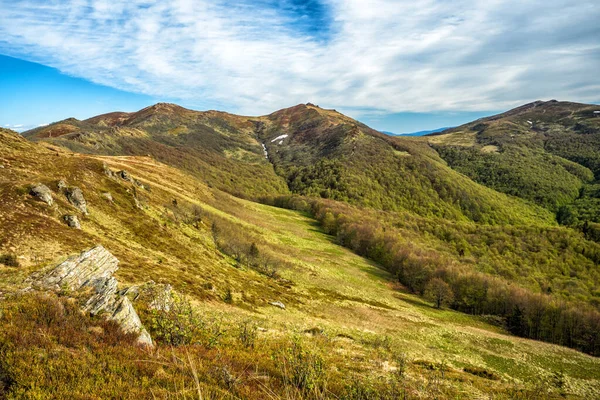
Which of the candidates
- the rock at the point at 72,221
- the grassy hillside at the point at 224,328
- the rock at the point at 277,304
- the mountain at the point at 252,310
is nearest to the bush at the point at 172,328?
the mountain at the point at 252,310

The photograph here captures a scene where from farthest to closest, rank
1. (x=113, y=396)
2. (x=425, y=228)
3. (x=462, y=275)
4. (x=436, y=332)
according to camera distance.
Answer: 1. (x=425, y=228)
2. (x=462, y=275)
3. (x=436, y=332)
4. (x=113, y=396)

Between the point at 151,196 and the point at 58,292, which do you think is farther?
the point at 151,196

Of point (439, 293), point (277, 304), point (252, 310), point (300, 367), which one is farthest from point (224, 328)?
point (439, 293)

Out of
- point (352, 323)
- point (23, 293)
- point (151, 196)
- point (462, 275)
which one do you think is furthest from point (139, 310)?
point (462, 275)

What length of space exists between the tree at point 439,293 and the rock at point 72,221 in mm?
83777

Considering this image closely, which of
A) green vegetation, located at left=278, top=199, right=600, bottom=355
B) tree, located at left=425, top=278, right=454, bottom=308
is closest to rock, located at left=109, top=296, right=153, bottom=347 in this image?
tree, located at left=425, top=278, right=454, bottom=308

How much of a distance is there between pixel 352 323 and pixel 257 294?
53.8 ft

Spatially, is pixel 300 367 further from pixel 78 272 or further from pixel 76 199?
pixel 76 199

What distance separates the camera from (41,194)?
3444 centimetres

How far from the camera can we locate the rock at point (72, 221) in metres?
33.8

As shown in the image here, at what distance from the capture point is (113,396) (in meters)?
8.36

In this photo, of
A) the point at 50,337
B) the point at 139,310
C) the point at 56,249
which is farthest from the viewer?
the point at 56,249

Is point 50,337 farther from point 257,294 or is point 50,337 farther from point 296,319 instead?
point 257,294

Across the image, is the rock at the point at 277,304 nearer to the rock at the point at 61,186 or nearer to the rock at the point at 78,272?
the rock at the point at 78,272
